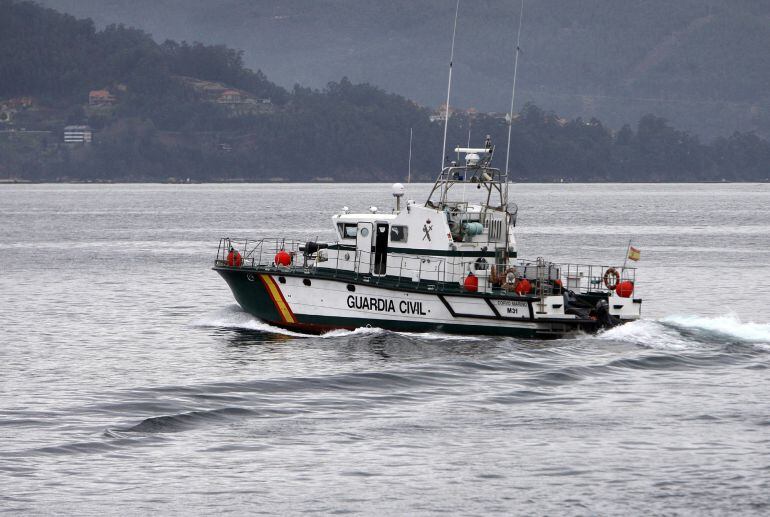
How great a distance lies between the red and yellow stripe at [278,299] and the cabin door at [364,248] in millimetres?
2576

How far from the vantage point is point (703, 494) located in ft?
A: 76.7

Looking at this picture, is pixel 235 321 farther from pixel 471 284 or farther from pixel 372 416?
pixel 372 416

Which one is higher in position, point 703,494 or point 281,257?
point 281,257

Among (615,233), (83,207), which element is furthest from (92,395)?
(83,207)

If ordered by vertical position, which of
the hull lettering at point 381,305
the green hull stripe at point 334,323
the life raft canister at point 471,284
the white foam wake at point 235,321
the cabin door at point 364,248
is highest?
the cabin door at point 364,248

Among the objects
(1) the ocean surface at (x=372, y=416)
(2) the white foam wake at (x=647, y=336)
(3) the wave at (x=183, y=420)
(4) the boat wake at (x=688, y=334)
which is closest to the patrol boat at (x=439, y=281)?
(2) the white foam wake at (x=647, y=336)

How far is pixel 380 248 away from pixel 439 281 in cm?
219

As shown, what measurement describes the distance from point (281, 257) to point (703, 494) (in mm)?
18554

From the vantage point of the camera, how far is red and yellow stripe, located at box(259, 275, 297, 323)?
39.2m

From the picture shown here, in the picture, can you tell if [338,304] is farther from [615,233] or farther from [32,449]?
[615,233]

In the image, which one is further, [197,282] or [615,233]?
[615,233]

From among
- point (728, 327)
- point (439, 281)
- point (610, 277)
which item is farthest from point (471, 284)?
point (728, 327)

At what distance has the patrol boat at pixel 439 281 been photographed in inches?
1462

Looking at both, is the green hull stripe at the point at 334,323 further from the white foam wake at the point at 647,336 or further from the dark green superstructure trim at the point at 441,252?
the dark green superstructure trim at the point at 441,252
